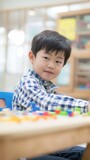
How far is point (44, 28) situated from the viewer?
4.87 m

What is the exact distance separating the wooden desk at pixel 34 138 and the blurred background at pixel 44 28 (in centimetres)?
367

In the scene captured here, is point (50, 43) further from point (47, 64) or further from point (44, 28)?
point (44, 28)

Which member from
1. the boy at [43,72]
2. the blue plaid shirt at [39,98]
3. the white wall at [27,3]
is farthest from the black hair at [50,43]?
the white wall at [27,3]

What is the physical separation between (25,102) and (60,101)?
123mm

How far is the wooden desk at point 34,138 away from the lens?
36 centimetres

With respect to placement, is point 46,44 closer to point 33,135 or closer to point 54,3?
point 33,135

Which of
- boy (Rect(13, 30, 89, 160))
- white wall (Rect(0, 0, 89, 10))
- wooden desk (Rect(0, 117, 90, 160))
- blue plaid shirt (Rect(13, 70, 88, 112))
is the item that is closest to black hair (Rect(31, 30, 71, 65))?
boy (Rect(13, 30, 89, 160))

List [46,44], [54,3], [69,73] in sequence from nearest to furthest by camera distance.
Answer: [46,44] → [69,73] → [54,3]

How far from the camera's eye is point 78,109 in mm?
787

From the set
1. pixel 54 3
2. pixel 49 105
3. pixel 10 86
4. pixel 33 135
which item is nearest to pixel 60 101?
pixel 49 105

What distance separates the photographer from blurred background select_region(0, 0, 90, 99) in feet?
14.3

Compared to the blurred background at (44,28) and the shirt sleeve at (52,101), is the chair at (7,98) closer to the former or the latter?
the shirt sleeve at (52,101)

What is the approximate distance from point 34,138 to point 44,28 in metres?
4.58

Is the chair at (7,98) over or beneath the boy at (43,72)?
beneath
